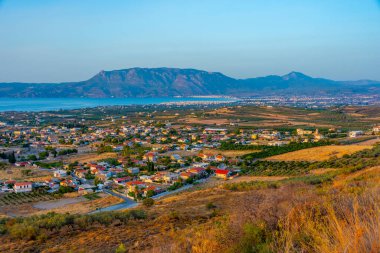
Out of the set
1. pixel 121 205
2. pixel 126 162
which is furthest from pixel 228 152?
pixel 121 205

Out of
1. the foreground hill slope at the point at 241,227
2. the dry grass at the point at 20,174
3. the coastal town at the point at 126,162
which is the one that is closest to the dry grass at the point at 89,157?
the coastal town at the point at 126,162

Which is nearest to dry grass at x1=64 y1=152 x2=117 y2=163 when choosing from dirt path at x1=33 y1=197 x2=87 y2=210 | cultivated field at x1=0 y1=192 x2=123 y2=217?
cultivated field at x1=0 y1=192 x2=123 y2=217

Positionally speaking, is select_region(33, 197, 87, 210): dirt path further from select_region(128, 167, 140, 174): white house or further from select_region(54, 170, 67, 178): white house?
select_region(128, 167, 140, 174): white house

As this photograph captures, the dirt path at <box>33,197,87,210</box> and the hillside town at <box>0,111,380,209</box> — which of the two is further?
the hillside town at <box>0,111,380,209</box>

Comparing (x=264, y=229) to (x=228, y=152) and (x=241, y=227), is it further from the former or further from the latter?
(x=228, y=152)

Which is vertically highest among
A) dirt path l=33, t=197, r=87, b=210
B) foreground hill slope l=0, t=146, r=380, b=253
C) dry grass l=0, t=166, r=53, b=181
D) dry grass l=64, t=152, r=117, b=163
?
foreground hill slope l=0, t=146, r=380, b=253

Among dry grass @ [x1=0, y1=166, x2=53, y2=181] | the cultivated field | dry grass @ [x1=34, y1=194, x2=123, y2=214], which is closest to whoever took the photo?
dry grass @ [x1=34, y1=194, x2=123, y2=214]

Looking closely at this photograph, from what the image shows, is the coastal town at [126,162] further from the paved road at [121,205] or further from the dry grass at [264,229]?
the dry grass at [264,229]
